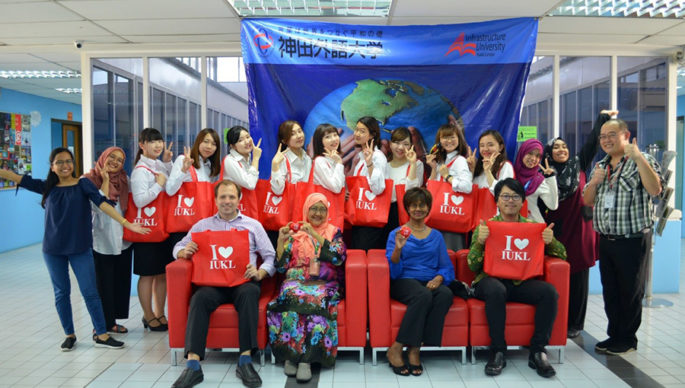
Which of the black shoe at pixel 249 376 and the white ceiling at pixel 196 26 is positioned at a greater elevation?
the white ceiling at pixel 196 26

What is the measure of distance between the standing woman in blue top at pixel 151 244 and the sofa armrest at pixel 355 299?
164cm

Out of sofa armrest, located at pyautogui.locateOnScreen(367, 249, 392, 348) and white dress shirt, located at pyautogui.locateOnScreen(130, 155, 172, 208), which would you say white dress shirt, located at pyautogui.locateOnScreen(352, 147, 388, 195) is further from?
white dress shirt, located at pyautogui.locateOnScreen(130, 155, 172, 208)

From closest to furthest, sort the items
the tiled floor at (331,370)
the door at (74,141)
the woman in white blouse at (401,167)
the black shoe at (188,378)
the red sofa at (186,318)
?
the black shoe at (188,378)
the tiled floor at (331,370)
the red sofa at (186,318)
the woman in white blouse at (401,167)
the door at (74,141)

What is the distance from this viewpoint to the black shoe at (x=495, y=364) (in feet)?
11.8

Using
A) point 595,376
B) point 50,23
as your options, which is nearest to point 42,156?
point 50,23

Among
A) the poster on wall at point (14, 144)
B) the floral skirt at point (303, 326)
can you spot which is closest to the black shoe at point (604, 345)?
the floral skirt at point (303, 326)

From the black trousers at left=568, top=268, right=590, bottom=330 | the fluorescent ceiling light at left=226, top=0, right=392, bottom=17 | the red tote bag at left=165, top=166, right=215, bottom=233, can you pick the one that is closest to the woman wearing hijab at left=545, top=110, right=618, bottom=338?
the black trousers at left=568, top=268, right=590, bottom=330

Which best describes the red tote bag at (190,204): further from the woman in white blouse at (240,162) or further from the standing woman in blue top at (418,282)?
the standing woman in blue top at (418,282)

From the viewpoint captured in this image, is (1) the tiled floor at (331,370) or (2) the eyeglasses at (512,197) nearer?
(1) the tiled floor at (331,370)

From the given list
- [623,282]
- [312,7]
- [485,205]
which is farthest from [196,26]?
[623,282]

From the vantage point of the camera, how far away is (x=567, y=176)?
4242 mm

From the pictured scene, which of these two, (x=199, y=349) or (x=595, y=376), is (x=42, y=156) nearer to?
(x=199, y=349)

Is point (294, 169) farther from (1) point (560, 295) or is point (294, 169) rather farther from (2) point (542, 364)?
(2) point (542, 364)

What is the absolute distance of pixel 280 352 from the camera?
142 inches
